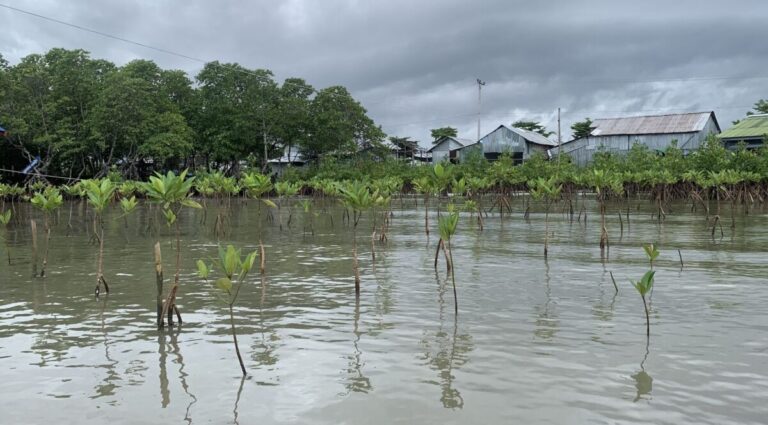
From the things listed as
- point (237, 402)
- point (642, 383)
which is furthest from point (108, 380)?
point (642, 383)

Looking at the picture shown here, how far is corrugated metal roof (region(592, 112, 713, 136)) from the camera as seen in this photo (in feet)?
143

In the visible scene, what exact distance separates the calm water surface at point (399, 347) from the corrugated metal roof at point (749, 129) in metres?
35.4

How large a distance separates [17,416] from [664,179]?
25.2 meters

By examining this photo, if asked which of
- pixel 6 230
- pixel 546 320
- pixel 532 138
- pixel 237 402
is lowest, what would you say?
pixel 237 402

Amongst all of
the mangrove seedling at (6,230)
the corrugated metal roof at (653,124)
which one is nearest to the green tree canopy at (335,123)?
the corrugated metal roof at (653,124)

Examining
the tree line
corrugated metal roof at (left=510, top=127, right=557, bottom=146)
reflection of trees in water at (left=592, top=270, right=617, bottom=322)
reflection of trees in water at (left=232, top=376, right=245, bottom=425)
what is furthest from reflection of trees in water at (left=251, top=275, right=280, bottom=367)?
corrugated metal roof at (left=510, top=127, right=557, bottom=146)

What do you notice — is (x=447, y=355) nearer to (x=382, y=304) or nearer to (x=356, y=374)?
(x=356, y=374)

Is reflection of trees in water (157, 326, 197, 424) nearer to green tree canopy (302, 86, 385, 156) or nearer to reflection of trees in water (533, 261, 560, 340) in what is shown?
reflection of trees in water (533, 261, 560, 340)

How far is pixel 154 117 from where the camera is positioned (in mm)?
35750

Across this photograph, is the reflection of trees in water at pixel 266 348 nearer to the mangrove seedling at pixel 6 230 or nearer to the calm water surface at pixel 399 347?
the calm water surface at pixel 399 347

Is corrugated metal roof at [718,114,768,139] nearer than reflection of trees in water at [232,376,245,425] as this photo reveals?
No

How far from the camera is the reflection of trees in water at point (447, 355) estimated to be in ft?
13.1

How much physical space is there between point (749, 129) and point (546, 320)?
138ft

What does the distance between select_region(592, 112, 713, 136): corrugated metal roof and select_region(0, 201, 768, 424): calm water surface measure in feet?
126
